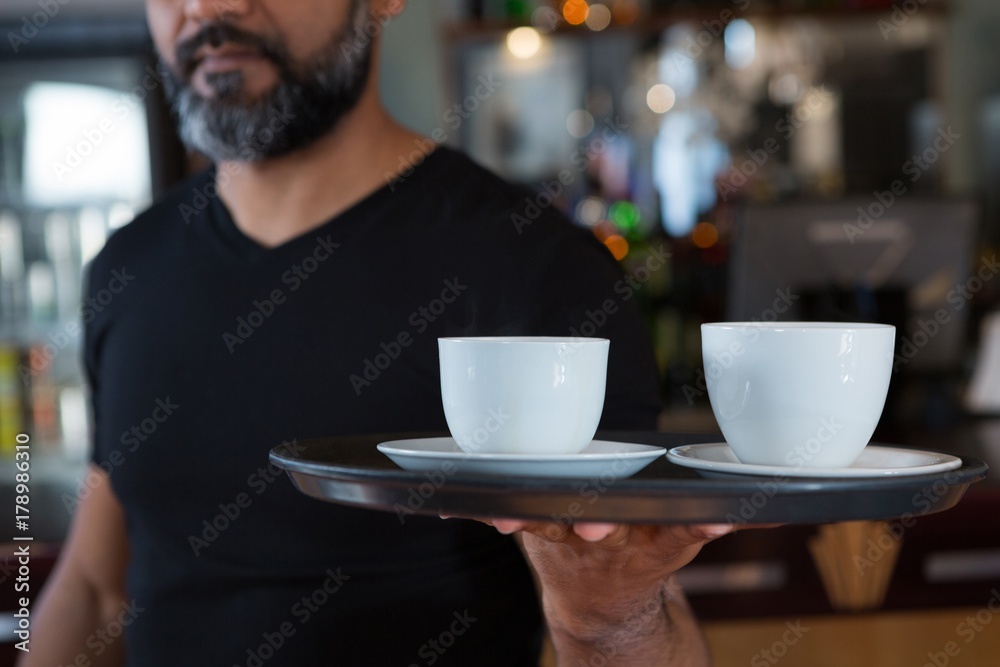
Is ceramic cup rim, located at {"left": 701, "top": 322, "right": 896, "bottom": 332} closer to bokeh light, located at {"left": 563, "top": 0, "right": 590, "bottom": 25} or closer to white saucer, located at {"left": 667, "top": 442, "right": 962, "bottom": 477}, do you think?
white saucer, located at {"left": 667, "top": 442, "right": 962, "bottom": 477}

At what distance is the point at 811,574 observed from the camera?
1.42m

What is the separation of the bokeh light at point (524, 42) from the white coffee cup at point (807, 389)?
127 inches

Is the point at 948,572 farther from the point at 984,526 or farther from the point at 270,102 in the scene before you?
the point at 270,102

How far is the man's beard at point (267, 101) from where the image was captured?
1.07 meters

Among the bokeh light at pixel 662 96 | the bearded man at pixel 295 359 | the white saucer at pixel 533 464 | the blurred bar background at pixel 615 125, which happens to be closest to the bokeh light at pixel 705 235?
the blurred bar background at pixel 615 125

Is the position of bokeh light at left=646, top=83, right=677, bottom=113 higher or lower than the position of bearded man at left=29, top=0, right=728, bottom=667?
higher

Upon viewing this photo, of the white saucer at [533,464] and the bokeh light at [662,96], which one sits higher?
the bokeh light at [662,96]

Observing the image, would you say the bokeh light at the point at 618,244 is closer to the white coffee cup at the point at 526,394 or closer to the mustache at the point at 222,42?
the mustache at the point at 222,42

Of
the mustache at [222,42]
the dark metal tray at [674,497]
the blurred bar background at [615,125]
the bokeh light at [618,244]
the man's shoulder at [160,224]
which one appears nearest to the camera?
the dark metal tray at [674,497]

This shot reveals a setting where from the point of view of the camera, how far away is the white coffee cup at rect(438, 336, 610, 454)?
1.98 ft

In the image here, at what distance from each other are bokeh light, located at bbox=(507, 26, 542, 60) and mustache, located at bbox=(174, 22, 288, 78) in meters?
2.70

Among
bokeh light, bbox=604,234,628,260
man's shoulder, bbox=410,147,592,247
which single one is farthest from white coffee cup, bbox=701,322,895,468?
bokeh light, bbox=604,234,628,260

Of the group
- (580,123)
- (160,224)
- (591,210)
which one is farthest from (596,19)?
(160,224)

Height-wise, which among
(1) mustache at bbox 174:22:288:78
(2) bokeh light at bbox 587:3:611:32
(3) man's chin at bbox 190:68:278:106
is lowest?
(3) man's chin at bbox 190:68:278:106
